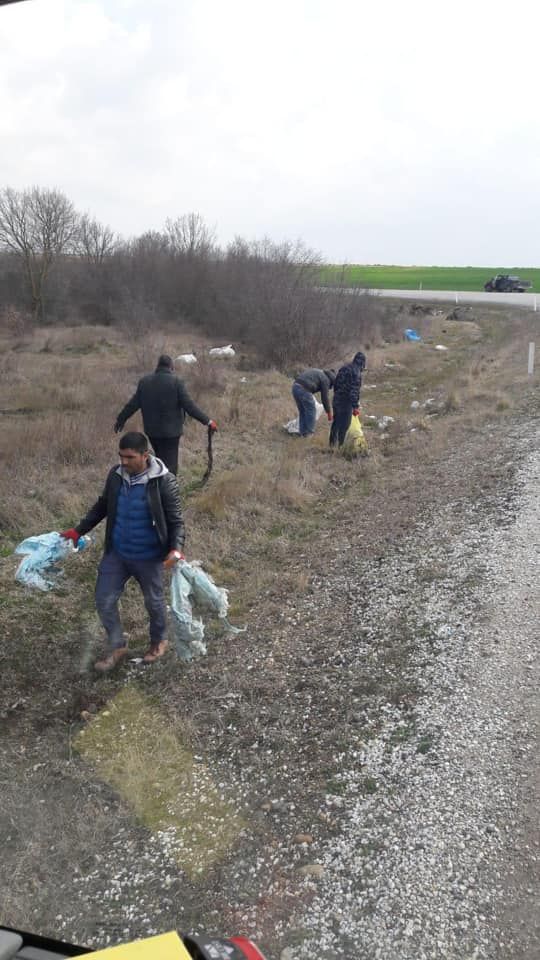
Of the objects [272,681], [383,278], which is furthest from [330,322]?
[383,278]

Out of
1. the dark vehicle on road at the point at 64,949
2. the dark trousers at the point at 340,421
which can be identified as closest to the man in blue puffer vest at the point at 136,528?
the dark vehicle on road at the point at 64,949

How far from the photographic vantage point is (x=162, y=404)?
6.86 m

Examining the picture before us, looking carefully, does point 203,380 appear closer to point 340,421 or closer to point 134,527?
point 340,421

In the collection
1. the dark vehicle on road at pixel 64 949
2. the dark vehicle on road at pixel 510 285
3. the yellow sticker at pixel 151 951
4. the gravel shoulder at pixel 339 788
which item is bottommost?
the gravel shoulder at pixel 339 788

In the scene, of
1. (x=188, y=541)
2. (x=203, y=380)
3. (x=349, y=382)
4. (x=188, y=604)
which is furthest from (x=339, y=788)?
(x=203, y=380)

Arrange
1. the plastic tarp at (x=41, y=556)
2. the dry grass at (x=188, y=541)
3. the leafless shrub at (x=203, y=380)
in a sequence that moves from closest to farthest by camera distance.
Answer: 1. the dry grass at (x=188, y=541)
2. the plastic tarp at (x=41, y=556)
3. the leafless shrub at (x=203, y=380)

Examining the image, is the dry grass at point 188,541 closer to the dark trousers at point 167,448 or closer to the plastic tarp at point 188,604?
the plastic tarp at point 188,604

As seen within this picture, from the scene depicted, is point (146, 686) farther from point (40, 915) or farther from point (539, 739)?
point (539, 739)

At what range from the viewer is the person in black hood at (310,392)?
1026 cm

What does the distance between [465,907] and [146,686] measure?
2424 mm

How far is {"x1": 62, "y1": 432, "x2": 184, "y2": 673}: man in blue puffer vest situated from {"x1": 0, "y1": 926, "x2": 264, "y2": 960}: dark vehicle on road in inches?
103

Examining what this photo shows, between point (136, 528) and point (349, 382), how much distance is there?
19.2 feet

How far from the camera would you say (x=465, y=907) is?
285 centimetres

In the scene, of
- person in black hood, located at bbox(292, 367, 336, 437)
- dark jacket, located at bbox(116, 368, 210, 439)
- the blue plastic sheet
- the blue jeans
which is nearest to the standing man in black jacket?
dark jacket, located at bbox(116, 368, 210, 439)
